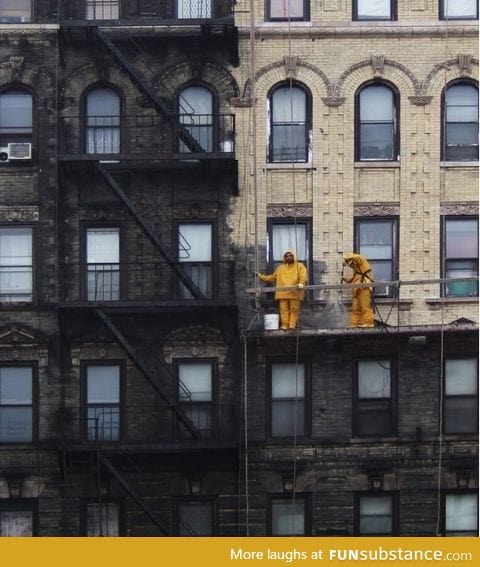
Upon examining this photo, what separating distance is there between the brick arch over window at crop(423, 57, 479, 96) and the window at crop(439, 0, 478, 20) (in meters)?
0.84

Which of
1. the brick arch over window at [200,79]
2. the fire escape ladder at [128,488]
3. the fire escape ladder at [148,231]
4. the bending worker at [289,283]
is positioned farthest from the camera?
the brick arch over window at [200,79]

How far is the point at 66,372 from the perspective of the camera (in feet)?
131

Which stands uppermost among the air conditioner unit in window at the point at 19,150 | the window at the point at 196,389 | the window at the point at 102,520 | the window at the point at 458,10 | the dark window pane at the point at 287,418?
the window at the point at 458,10

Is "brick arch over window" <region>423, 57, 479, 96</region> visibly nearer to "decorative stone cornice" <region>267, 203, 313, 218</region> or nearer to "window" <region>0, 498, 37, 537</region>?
"decorative stone cornice" <region>267, 203, 313, 218</region>

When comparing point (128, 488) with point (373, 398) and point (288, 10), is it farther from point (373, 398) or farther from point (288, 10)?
point (288, 10)

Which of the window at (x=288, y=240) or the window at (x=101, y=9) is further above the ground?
the window at (x=101, y=9)

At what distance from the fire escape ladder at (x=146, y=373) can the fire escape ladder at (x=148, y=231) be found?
4.80ft

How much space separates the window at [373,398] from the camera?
40.2m

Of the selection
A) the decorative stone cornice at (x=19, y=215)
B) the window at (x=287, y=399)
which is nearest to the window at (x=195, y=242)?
the window at (x=287, y=399)

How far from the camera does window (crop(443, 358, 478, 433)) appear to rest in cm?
4022

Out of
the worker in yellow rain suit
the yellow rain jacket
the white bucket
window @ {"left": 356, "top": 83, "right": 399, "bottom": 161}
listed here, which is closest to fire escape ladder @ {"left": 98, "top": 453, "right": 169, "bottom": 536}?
the white bucket

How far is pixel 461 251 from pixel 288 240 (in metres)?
3.13

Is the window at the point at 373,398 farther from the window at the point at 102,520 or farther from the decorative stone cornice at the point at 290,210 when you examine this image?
the window at the point at 102,520

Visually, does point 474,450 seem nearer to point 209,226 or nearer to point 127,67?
point 209,226
